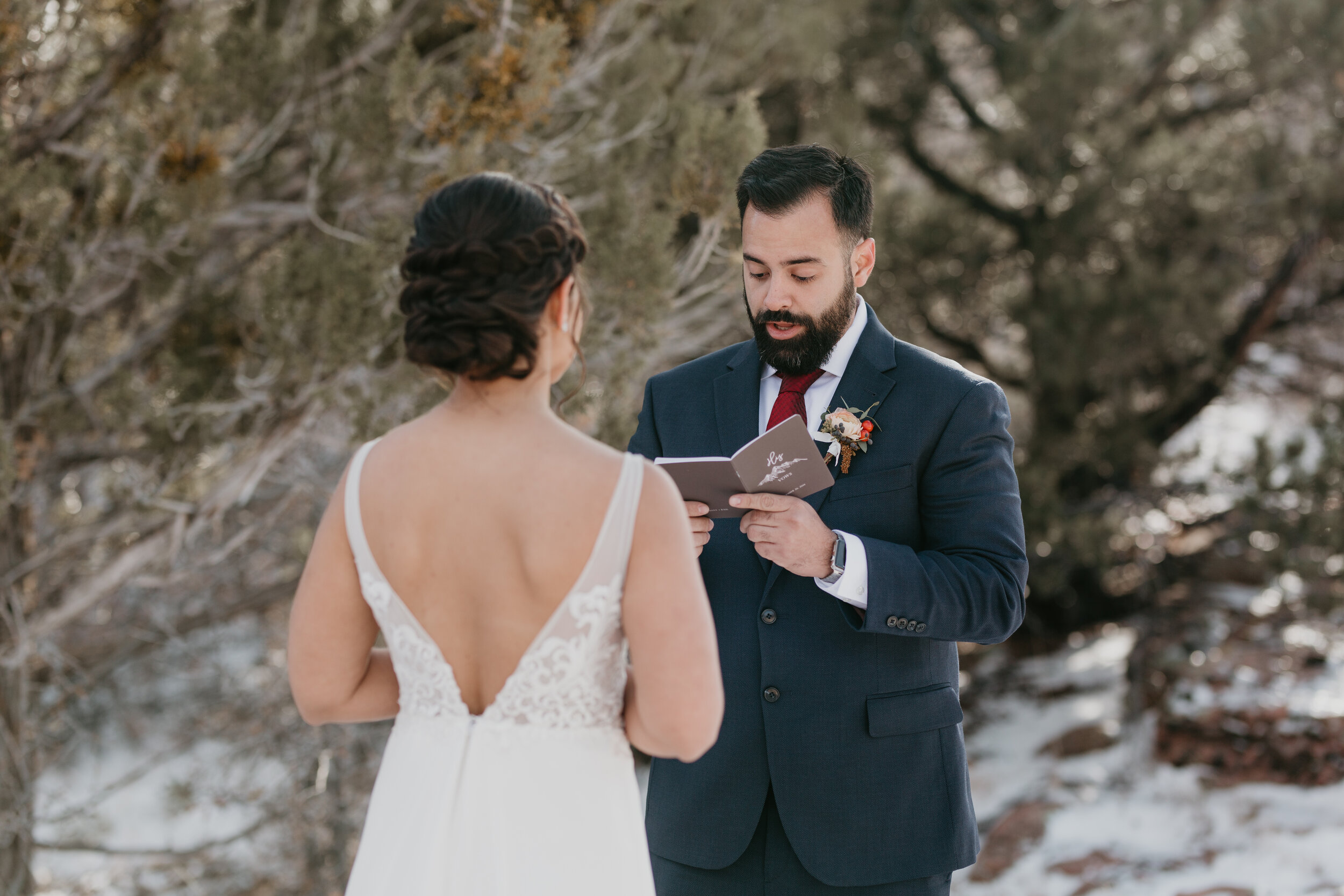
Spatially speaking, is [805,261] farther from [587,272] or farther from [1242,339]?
[1242,339]

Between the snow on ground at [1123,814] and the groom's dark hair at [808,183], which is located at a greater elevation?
the groom's dark hair at [808,183]

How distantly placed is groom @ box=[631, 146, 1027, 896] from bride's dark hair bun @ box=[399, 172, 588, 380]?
0.54m

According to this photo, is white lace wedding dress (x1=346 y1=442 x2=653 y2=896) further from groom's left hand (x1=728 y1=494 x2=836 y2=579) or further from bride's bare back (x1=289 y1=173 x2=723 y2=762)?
groom's left hand (x1=728 y1=494 x2=836 y2=579)

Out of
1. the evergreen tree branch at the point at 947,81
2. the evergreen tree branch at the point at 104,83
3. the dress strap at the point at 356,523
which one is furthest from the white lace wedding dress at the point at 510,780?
the evergreen tree branch at the point at 947,81

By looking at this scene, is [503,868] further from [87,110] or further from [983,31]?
[983,31]

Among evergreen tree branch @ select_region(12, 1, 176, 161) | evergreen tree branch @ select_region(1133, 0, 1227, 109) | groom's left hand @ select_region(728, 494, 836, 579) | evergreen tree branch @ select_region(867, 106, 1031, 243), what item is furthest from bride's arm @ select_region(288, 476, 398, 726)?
evergreen tree branch @ select_region(1133, 0, 1227, 109)

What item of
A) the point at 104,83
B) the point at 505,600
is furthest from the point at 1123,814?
the point at 104,83

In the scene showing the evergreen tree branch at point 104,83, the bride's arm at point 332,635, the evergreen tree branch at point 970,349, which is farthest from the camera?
the evergreen tree branch at point 970,349

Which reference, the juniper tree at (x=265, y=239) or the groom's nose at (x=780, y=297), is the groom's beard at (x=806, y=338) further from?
the juniper tree at (x=265, y=239)

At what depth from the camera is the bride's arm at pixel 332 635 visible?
149 cm

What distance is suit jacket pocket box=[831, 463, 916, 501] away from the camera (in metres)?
2.00

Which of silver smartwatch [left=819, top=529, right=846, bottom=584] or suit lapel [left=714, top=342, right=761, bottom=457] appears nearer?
silver smartwatch [left=819, top=529, right=846, bottom=584]

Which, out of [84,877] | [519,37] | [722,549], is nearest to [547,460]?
[722,549]

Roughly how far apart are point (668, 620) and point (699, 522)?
0.50 metres
